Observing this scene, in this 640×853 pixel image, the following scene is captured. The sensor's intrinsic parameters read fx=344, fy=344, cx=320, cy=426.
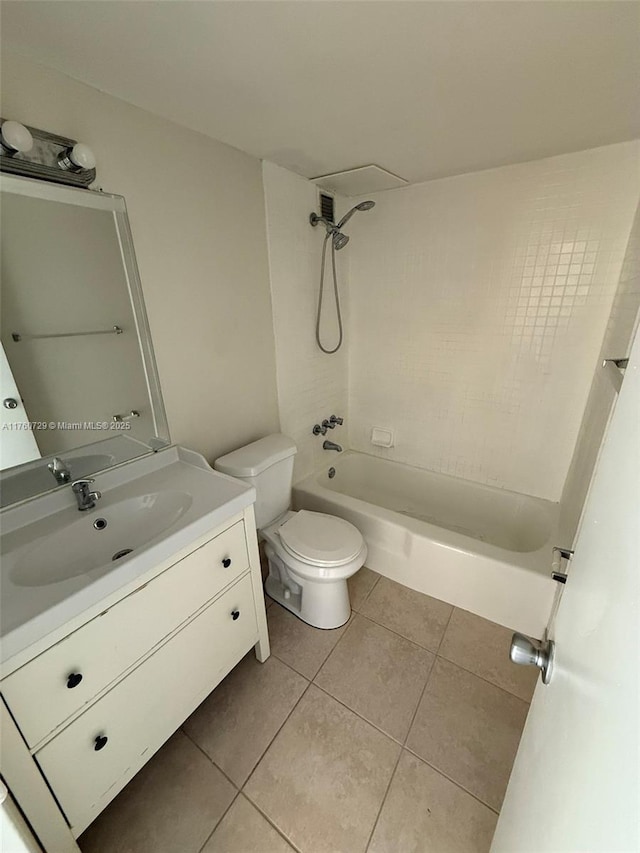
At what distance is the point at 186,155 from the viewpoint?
1.34 m

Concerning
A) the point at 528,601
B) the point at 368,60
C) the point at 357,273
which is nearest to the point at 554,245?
the point at 357,273

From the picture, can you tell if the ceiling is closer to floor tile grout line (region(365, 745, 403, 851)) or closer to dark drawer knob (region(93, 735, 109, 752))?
dark drawer knob (region(93, 735, 109, 752))

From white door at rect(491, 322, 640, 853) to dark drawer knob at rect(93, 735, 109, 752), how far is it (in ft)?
3.17

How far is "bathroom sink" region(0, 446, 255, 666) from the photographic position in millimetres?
770

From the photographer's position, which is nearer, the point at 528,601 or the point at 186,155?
the point at 186,155

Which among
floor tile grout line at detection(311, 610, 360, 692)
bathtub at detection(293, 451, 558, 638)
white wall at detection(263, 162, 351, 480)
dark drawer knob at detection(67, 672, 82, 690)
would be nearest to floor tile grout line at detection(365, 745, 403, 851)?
floor tile grout line at detection(311, 610, 360, 692)

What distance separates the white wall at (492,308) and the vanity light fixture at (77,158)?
1614 mm

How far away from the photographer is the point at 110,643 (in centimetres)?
89

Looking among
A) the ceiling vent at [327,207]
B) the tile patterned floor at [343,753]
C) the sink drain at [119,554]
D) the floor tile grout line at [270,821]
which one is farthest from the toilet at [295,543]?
the ceiling vent at [327,207]

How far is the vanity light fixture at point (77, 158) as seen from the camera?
1008 mm

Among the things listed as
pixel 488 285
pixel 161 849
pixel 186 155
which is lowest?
pixel 161 849

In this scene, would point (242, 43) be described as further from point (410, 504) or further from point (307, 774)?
point (410, 504)

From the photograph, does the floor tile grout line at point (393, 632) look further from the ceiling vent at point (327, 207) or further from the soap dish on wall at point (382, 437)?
the ceiling vent at point (327, 207)

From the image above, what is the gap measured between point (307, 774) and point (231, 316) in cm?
179
